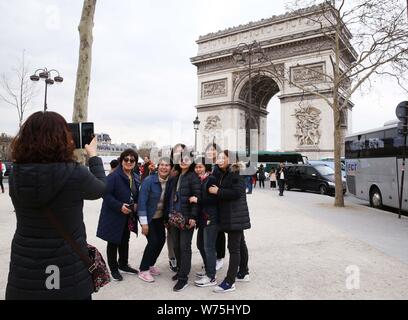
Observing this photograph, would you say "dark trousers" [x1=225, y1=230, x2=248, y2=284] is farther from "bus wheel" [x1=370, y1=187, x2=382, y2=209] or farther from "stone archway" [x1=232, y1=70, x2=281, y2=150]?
"stone archway" [x1=232, y1=70, x2=281, y2=150]

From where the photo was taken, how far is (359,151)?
13.1 metres

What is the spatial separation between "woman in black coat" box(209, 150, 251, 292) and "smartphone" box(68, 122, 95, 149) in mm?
1722

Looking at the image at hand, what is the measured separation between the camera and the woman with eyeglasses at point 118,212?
161 inches

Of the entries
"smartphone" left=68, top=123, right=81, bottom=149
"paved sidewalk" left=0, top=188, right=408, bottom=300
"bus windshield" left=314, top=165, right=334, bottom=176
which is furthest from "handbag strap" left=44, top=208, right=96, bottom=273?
"bus windshield" left=314, top=165, right=334, bottom=176

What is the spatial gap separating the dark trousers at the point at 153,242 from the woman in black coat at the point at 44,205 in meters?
2.19

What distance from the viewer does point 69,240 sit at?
194 centimetres

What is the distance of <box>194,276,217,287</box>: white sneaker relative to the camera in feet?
12.7

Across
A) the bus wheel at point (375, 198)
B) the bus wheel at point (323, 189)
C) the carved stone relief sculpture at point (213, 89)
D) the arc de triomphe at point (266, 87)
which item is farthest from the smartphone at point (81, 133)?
the carved stone relief sculpture at point (213, 89)

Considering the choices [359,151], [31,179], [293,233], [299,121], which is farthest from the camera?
[299,121]

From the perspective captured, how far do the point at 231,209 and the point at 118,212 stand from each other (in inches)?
55.4

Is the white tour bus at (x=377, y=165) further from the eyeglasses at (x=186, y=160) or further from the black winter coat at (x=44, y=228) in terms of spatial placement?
the black winter coat at (x=44, y=228)
